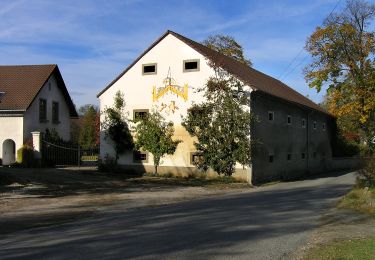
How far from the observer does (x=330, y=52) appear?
3350 centimetres

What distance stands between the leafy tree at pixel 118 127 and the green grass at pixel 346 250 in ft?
72.5

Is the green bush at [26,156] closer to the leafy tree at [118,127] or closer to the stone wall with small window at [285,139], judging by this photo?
the leafy tree at [118,127]

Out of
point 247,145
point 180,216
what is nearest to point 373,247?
point 180,216

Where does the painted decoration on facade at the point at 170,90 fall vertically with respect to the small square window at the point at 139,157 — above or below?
above

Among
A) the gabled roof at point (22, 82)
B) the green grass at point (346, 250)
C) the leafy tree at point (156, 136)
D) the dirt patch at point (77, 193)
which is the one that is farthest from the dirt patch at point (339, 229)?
the gabled roof at point (22, 82)

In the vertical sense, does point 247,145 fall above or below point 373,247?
above

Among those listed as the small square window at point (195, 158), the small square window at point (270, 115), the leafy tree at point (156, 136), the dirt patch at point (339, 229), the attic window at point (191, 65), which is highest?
the attic window at point (191, 65)

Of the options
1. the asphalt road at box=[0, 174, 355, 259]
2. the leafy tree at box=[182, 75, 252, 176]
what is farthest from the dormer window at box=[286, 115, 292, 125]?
the asphalt road at box=[0, 174, 355, 259]

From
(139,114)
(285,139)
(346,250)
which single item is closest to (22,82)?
(139,114)

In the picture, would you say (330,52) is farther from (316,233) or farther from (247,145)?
(316,233)

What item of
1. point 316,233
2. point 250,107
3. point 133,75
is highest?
point 133,75

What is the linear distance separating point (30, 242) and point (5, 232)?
1.87 metres

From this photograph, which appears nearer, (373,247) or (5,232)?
(373,247)

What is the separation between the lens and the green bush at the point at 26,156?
30.3 meters
